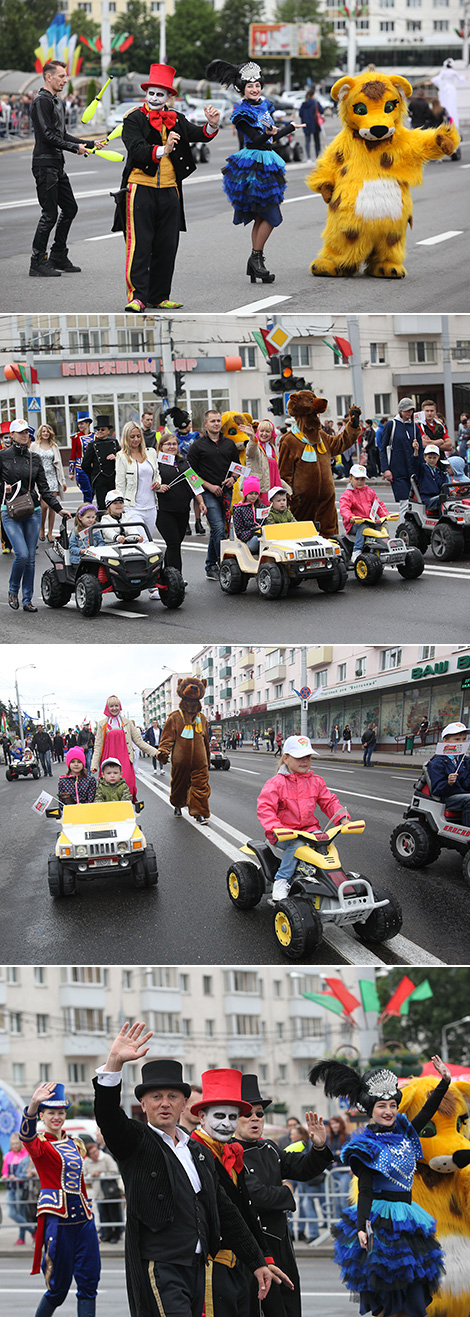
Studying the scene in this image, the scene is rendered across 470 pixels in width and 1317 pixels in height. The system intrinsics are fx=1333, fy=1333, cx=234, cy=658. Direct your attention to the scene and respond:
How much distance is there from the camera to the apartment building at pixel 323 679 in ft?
29.7

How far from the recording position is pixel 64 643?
9.16m

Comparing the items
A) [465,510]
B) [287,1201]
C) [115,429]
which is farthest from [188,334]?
[287,1201]

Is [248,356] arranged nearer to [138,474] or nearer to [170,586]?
[138,474]

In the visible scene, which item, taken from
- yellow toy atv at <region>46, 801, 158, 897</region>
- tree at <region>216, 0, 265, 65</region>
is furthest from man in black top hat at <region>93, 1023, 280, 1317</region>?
tree at <region>216, 0, 265, 65</region>

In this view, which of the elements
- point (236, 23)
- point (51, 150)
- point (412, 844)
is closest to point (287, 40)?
point (236, 23)

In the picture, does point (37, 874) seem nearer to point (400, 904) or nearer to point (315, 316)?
point (400, 904)

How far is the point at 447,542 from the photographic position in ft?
34.9

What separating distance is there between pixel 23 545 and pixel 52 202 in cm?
252

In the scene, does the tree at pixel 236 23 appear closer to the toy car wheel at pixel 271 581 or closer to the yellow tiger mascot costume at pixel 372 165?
the yellow tiger mascot costume at pixel 372 165

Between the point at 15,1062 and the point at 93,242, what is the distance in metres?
14.0

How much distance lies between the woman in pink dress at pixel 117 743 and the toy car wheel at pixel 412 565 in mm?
2497

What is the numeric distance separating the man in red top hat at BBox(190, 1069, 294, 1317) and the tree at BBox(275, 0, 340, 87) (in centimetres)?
2673

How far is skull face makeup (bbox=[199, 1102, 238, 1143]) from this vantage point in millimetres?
4672

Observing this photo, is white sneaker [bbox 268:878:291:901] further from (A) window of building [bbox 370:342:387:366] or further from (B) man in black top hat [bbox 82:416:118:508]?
(A) window of building [bbox 370:342:387:366]
